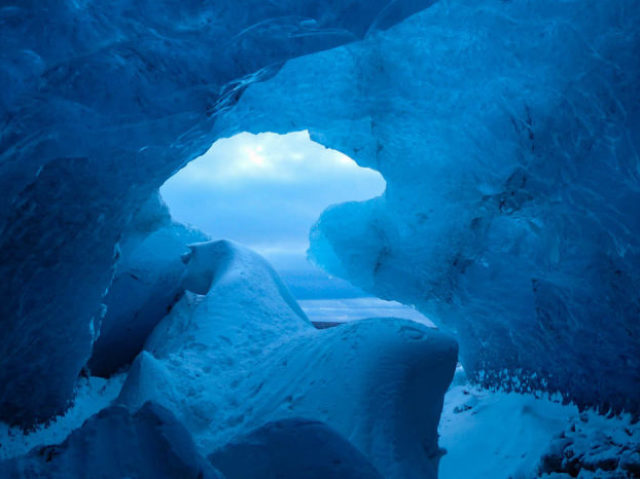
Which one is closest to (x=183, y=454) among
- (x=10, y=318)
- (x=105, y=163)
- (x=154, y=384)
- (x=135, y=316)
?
(x=10, y=318)

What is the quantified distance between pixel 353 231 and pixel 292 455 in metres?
2.42

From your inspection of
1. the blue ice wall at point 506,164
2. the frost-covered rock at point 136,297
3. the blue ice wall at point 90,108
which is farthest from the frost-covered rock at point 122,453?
the frost-covered rock at point 136,297

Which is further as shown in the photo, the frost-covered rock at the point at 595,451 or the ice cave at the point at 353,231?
the frost-covered rock at the point at 595,451

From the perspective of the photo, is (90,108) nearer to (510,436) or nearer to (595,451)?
(595,451)

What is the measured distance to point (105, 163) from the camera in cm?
205

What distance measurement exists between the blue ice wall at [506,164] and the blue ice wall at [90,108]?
0.75 meters

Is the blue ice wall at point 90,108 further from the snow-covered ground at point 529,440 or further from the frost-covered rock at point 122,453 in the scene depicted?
the snow-covered ground at point 529,440

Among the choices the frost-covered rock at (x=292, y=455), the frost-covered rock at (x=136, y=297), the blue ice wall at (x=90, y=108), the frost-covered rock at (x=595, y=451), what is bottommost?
the frost-covered rock at (x=136, y=297)

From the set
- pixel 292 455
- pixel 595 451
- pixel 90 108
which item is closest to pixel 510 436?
pixel 595 451

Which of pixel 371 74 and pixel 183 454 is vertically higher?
pixel 371 74

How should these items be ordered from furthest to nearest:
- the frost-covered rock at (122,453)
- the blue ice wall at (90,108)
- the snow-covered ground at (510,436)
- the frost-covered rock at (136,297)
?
the frost-covered rock at (136,297)
the snow-covered ground at (510,436)
the blue ice wall at (90,108)
the frost-covered rock at (122,453)

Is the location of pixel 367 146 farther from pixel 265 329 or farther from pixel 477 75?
pixel 265 329

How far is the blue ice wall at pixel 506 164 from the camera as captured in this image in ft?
6.70

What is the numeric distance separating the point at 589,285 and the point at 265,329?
2.03 m
